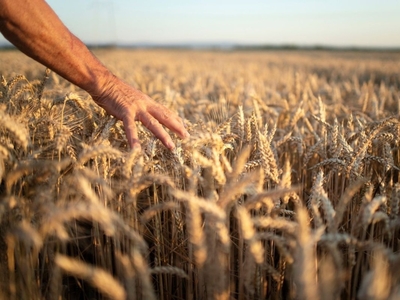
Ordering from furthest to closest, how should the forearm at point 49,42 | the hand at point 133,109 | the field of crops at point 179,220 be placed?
the hand at point 133,109
the forearm at point 49,42
the field of crops at point 179,220

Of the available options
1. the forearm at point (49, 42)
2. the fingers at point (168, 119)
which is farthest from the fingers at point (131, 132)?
the forearm at point (49, 42)

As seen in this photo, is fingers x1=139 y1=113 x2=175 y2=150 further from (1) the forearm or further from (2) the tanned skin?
(1) the forearm

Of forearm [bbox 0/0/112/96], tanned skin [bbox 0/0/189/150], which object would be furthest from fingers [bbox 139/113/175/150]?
forearm [bbox 0/0/112/96]

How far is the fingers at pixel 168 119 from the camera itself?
1.51 meters

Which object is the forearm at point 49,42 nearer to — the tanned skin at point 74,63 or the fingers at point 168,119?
the tanned skin at point 74,63

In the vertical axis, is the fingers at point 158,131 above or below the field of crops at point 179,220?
above

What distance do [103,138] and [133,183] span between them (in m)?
0.46

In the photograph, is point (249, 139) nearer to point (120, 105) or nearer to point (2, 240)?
point (120, 105)

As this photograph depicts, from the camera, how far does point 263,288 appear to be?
3.70 ft

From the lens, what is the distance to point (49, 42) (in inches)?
55.8

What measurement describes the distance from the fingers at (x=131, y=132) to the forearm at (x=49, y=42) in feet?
0.76

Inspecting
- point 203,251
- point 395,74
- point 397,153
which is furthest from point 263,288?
point 395,74

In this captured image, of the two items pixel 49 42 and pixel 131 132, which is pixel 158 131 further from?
pixel 49 42

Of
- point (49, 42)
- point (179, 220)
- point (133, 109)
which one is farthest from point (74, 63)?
point (179, 220)
